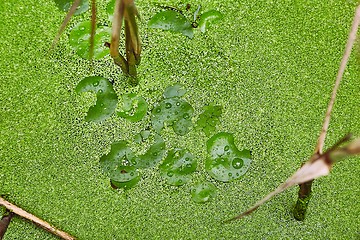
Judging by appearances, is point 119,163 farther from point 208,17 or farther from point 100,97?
point 208,17

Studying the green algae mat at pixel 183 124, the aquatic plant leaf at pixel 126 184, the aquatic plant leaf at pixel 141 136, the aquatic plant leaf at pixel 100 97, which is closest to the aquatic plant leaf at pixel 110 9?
the green algae mat at pixel 183 124

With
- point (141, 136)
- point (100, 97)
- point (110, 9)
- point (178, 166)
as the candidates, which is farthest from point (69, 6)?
point (178, 166)

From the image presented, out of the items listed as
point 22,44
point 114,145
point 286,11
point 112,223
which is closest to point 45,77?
point 22,44

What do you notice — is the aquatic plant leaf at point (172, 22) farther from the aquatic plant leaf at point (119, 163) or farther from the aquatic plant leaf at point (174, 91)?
the aquatic plant leaf at point (119, 163)

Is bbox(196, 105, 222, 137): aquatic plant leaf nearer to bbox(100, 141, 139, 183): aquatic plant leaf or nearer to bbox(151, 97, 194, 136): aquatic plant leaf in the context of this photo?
bbox(151, 97, 194, 136): aquatic plant leaf

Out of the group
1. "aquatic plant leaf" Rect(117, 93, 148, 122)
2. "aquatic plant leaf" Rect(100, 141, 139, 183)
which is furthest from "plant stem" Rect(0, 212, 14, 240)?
"aquatic plant leaf" Rect(117, 93, 148, 122)

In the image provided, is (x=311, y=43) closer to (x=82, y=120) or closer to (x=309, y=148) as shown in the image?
(x=309, y=148)
